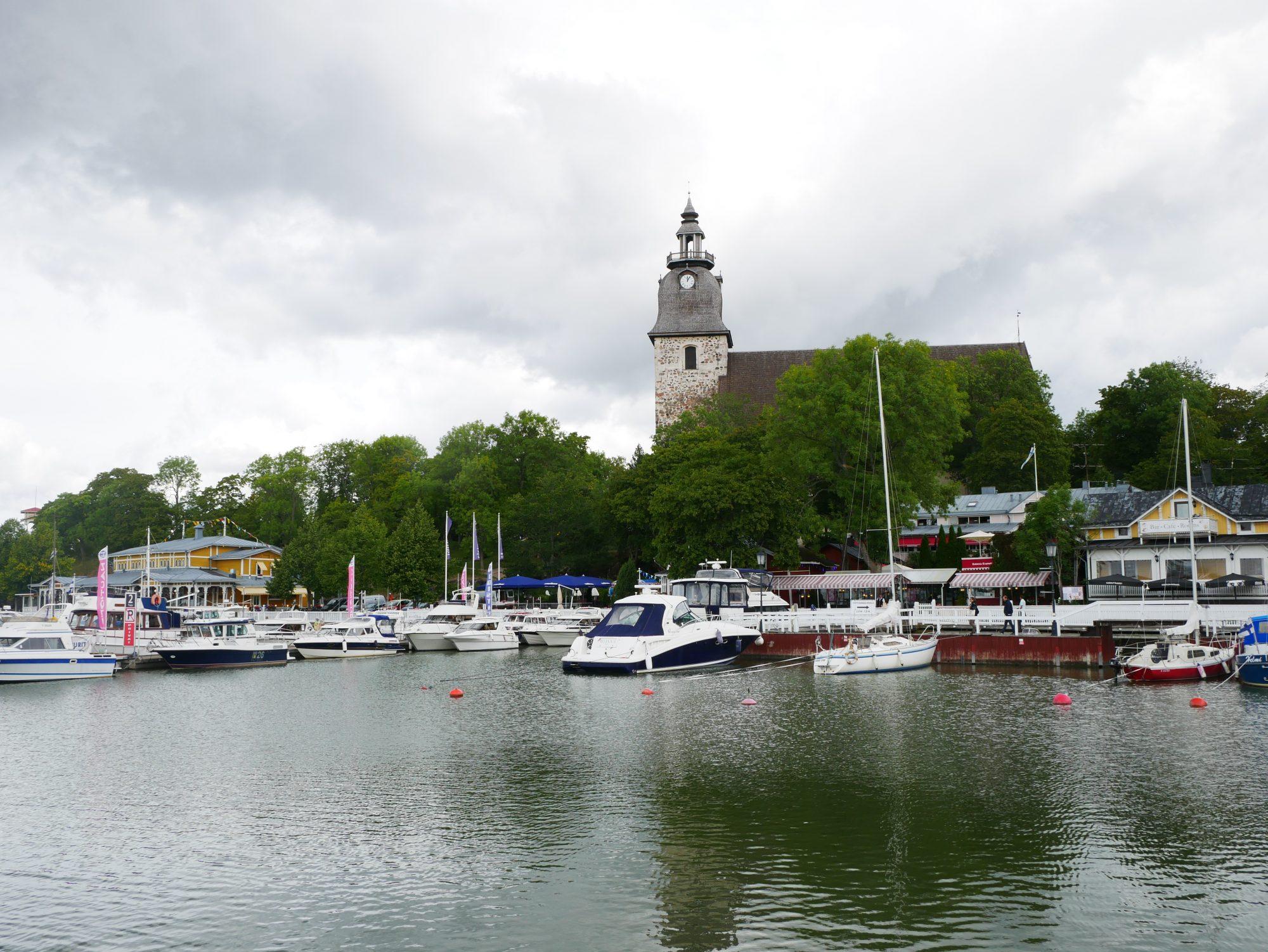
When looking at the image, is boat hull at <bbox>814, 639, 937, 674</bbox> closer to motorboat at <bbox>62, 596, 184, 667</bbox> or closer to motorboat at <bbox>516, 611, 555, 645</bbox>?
motorboat at <bbox>516, 611, 555, 645</bbox>

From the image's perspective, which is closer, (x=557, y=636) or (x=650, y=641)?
(x=650, y=641)

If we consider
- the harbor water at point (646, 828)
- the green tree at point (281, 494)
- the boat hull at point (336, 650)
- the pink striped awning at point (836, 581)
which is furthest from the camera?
the green tree at point (281, 494)

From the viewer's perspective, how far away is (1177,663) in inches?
1303

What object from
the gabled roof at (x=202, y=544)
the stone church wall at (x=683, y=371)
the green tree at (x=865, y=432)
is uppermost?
the stone church wall at (x=683, y=371)

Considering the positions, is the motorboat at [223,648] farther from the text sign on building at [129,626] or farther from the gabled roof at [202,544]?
the gabled roof at [202,544]

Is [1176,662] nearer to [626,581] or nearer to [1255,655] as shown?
[1255,655]

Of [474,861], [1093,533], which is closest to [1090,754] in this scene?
[474,861]

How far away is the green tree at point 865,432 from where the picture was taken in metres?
60.1

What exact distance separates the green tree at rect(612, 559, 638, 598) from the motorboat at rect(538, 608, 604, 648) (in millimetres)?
7700

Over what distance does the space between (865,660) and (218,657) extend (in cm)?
2894

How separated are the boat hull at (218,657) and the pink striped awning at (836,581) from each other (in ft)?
95.2

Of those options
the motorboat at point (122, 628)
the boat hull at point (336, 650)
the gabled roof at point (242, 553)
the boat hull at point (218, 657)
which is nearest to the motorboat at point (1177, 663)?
the boat hull at point (336, 650)

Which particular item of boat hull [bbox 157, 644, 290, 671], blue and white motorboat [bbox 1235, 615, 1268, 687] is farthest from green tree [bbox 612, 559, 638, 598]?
blue and white motorboat [bbox 1235, 615, 1268, 687]

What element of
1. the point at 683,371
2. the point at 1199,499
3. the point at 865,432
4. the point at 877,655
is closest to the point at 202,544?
the point at 683,371
